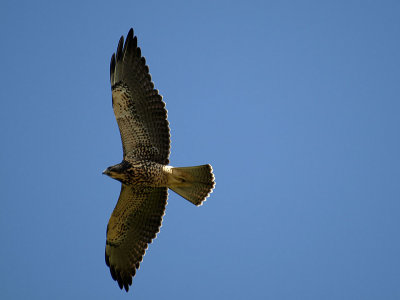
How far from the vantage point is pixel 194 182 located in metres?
8.22

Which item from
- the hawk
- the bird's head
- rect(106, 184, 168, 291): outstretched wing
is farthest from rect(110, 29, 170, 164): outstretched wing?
rect(106, 184, 168, 291): outstretched wing

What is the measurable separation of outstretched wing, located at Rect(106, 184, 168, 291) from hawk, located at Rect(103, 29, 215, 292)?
0.7 inches

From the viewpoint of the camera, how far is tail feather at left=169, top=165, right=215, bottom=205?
8070 mm

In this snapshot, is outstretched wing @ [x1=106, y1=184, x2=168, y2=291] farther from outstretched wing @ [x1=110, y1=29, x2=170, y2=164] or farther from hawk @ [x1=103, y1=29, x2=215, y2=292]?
outstretched wing @ [x1=110, y1=29, x2=170, y2=164]

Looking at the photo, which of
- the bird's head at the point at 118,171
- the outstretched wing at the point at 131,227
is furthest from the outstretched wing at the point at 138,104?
the outstretched wing at the point at 131,227

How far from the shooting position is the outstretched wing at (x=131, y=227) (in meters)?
8.40

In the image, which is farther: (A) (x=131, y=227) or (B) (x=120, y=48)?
(A) (x=131, y=227)

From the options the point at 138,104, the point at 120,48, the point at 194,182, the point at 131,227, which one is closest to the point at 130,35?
the point at 120,48

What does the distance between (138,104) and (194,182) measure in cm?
158

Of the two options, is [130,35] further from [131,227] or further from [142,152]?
[131,227]

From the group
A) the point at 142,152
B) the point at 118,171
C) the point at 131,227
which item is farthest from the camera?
the point at 131,227

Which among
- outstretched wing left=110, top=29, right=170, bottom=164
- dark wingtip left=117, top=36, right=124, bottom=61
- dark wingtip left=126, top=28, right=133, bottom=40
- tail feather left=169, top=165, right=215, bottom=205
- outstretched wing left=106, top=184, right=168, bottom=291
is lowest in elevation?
outstretched wing left=106, top=184, right=168, bottom=291

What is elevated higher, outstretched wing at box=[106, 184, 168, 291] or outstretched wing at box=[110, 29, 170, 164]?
outstretched wing at box=[110, 29, 170, 164]

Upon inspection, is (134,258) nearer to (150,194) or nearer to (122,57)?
(150,194)
